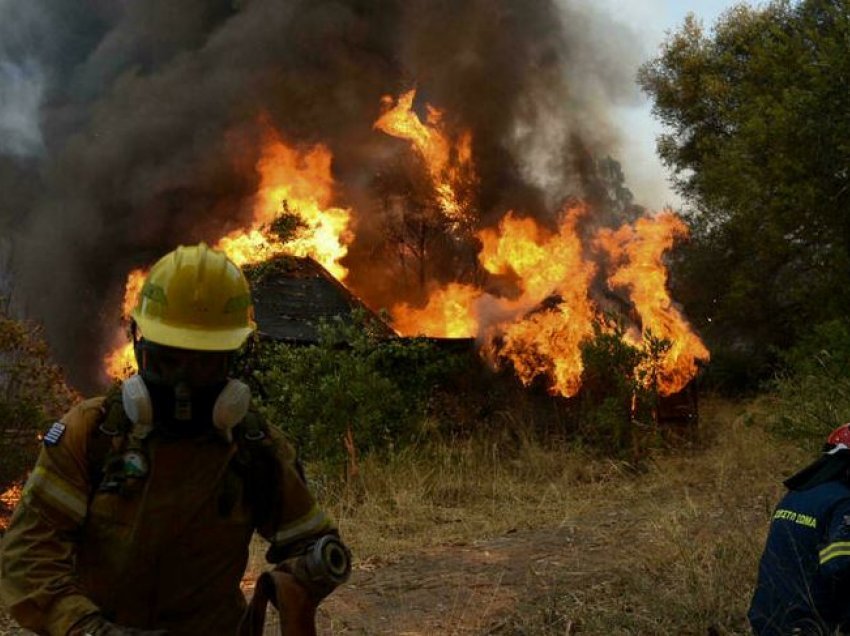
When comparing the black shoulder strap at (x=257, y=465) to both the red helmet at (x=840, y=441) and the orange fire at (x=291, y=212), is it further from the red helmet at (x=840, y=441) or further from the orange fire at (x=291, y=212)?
the orange fire at (x=291, y=212)

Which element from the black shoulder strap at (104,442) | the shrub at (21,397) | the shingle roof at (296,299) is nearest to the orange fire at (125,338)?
the shingle roof at (296,299)

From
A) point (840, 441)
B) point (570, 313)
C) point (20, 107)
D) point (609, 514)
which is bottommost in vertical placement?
point (609, 514)

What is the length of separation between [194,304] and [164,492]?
0.51 meters

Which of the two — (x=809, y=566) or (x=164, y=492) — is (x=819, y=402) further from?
(x=164, y=492)

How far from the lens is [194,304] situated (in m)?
2.40

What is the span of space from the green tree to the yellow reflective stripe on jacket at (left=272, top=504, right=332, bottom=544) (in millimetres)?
9632

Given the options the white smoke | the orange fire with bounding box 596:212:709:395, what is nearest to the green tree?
the orange fire with bounding box 596:212:709:395

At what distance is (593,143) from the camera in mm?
19328

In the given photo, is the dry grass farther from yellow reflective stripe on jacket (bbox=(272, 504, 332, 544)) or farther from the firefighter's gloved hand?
the firefighter's gloved hand

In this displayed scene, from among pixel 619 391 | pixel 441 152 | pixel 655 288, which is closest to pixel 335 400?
pixel 619 391

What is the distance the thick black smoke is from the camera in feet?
58.9

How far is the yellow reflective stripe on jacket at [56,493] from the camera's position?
2.20m

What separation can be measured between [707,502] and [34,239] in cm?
1546

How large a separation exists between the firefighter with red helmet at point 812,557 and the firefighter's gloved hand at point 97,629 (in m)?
2.30
